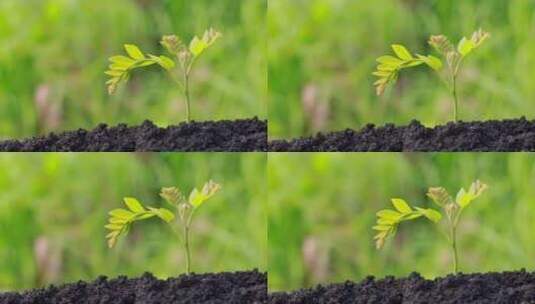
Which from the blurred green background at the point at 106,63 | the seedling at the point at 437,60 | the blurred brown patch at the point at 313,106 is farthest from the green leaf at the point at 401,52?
the blurred green background at the point at 106,63

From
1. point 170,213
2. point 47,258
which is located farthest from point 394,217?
point 47,258

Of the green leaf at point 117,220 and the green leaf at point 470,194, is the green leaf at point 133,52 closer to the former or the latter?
the green leaf at point 117,220

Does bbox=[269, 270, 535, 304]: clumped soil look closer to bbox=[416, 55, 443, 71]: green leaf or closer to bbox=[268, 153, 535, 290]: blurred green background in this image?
bbox=[268, 153, 535, 290]: blurred green background

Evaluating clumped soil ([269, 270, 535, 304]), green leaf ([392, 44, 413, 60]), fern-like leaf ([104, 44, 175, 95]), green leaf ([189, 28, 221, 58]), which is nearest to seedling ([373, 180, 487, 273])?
clumped soil ([269, 270, 535, 304])

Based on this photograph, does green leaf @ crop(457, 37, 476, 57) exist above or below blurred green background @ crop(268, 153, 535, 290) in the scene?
above

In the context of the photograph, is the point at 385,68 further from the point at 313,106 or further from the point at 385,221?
the point at 385,221

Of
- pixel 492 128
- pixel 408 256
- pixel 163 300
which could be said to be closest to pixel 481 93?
pixel 492 128
